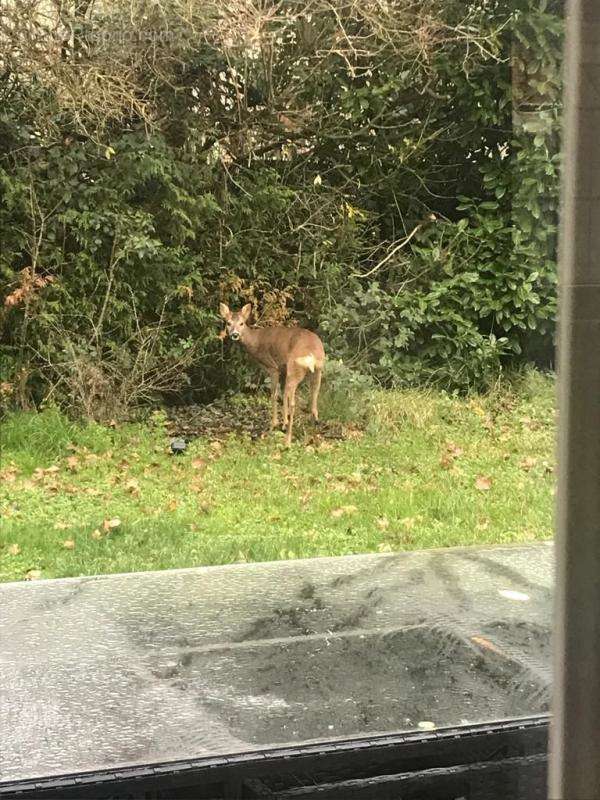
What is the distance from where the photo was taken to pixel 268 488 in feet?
10.9

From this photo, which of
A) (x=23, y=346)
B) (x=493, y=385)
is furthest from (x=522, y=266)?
(x=23, y=346)

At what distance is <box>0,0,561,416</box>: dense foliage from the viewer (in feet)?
10.0

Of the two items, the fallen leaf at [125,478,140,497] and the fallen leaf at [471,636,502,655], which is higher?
the fallen leaf at [125,478,140,497]

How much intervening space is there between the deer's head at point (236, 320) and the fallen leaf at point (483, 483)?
3.45ft

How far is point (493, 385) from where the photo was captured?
3.30 m

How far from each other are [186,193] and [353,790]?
7.07ft

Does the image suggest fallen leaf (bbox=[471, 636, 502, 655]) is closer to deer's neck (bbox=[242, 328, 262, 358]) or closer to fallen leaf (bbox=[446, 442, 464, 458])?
fallen leaf (bbox=[446, 442, 464, 458])

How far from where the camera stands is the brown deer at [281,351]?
323cm

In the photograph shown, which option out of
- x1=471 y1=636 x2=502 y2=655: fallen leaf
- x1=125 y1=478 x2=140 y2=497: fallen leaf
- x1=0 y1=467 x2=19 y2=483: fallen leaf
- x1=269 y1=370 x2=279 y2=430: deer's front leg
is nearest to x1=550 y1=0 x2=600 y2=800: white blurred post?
x1=471 y1=636 x2=502 y2=655: fallen leaf

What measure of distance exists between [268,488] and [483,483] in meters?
0.82

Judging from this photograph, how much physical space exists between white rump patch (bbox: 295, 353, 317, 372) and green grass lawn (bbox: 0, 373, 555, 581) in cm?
13

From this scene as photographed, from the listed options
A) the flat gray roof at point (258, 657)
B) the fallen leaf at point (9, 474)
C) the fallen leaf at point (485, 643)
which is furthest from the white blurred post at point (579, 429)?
the fallen leaf at point (9, 474)

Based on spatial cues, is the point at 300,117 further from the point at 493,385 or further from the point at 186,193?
the point at 493,385

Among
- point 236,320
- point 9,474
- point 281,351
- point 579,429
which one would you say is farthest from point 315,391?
point 579,429
